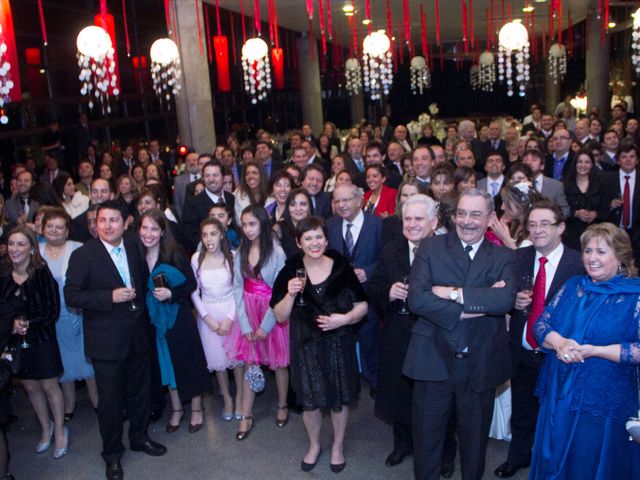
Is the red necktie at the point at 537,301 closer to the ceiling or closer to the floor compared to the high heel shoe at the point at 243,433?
closer to the ceiling

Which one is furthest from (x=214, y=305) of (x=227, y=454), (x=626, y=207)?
(x=626, y=207)

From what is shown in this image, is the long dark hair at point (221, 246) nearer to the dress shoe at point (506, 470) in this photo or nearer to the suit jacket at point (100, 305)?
the suit jacket at point (100, 305)

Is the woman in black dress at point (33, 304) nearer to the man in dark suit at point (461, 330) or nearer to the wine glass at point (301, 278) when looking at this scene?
the wine glass at point (301, 278)

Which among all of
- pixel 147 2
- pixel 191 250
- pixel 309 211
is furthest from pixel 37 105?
pixel 309 211

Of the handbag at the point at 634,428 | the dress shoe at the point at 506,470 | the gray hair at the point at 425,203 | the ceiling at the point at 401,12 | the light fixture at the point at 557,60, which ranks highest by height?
the ceiling at the point at 401,12

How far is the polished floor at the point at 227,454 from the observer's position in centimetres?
401

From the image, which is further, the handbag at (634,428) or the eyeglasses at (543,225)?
the eyeglasses at (543,225)

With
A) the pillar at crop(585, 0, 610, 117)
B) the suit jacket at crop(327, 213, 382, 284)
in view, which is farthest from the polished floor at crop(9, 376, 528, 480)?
the pillar at crop(585, 0, 610, 117)

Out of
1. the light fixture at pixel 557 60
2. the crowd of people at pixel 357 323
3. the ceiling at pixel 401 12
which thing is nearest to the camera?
the crowd of people at pixel 357 323

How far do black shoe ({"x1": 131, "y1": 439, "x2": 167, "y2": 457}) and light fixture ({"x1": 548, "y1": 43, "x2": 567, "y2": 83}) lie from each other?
11.9 m

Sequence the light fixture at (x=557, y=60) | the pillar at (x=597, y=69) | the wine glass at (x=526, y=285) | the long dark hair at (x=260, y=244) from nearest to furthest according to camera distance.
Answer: the wine glass at (x=526, y=285) → the long dark hair at (x=260, y=244) → the pillar at (x=597, y=69) → the light fixture at (x=557, y=60)

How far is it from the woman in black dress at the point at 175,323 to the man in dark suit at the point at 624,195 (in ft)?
13.9

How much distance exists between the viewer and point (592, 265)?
3.07 metres

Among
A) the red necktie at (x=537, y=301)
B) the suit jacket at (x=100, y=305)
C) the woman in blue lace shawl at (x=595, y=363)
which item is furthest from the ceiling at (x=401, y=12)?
the woman in blue lace shawl at (x=595, y=363)
